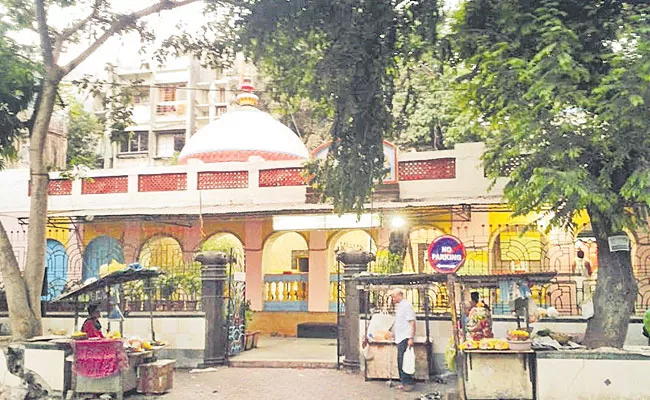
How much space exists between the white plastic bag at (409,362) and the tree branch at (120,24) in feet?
22.4

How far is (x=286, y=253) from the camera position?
73.0 ft

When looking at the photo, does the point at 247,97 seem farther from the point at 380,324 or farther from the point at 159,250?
the point at 380,324

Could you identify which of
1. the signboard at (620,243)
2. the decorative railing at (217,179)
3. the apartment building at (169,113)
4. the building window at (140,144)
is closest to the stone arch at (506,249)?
the decorative railing at (217,179)

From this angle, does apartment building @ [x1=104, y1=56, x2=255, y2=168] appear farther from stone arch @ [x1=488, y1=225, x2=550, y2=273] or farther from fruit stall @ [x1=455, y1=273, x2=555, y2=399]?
fruit stall @ [x1=455, y1=273, x2=555, y2=399]

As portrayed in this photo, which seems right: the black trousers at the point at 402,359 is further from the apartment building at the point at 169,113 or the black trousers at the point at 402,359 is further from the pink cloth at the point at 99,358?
the apartment building at the point at 169,113

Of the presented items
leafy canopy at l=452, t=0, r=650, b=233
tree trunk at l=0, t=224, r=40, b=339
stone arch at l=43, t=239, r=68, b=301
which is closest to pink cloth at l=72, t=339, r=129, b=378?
tree trunk at l=0, t=224, r=40, b=339

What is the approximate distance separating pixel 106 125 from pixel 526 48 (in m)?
7.88

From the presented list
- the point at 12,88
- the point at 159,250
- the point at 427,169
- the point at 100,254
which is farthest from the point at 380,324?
the point at 100,254

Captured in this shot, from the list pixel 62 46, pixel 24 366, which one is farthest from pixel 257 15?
pixel 24 366

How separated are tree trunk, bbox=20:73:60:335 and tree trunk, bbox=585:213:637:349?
8.68 meters

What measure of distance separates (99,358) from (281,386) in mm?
3137

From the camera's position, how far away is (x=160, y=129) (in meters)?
39.7

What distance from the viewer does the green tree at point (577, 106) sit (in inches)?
349

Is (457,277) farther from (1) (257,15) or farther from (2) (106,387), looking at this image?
(2) (106,387)
